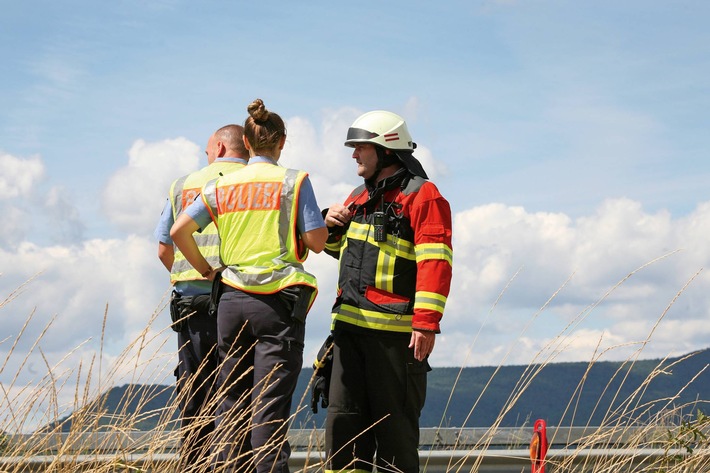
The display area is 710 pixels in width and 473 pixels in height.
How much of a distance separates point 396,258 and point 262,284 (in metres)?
0.74

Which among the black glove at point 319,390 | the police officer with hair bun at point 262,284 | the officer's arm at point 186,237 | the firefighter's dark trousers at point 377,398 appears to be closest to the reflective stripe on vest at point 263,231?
the police officer with hair bun at point 262,284

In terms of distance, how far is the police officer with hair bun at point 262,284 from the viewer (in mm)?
4656

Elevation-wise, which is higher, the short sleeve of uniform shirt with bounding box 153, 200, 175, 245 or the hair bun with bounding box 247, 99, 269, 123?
the hair bun with bounding box 247, 99, 269, 123

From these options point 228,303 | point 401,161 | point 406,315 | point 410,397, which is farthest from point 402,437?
point 401,161

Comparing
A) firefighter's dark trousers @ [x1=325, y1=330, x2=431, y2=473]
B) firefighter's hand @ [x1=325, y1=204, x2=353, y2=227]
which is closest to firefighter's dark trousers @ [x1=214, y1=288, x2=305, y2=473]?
firefighter's dark trousers @ [x1=325, y1=330, x2=431, y2=473]

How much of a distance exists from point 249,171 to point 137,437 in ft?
4.80

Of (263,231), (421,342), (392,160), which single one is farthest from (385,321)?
(392,160)

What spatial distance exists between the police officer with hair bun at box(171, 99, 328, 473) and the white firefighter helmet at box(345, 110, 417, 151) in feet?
1.42

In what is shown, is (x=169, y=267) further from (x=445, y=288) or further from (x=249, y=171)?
(x=445, y=288)

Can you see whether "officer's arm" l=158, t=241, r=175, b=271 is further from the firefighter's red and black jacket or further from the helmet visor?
the helmet visor

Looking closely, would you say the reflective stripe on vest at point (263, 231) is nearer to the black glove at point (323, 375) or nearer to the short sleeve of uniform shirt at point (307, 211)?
the short sleeve of uniform shirt at point (307, 211)

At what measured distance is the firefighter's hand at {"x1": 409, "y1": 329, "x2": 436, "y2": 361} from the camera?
4.73m

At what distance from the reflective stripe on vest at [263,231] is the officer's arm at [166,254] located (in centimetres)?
87

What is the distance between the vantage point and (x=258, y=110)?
4.87 meters
